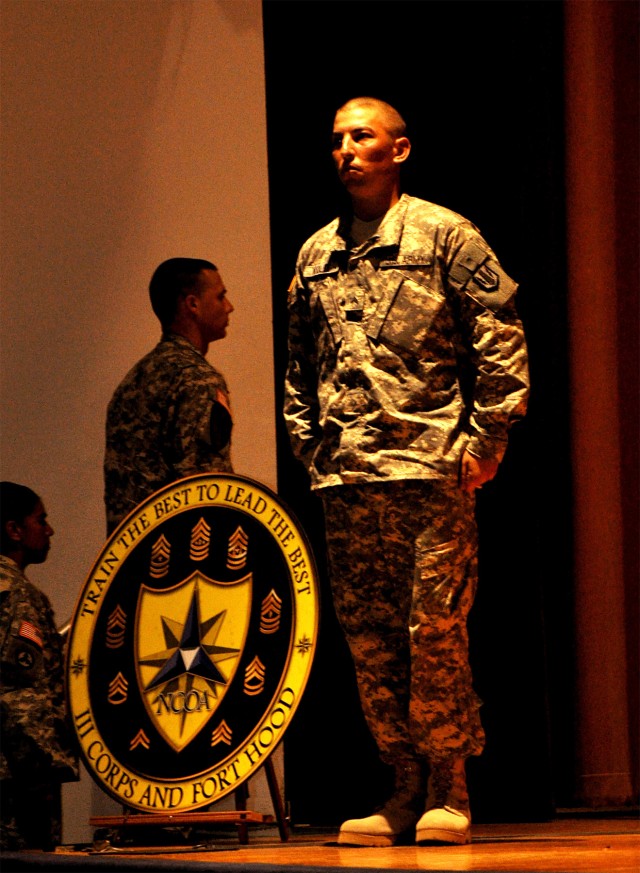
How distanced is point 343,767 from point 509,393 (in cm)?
156

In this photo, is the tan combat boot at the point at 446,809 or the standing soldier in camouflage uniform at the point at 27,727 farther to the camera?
the standing soldier in camouflage uniform at the point at 27,727

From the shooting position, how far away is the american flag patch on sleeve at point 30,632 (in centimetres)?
354

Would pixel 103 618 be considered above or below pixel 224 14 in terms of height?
below

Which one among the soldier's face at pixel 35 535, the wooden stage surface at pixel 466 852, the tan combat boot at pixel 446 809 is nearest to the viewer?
the wooden stage surface at pixel 466 852

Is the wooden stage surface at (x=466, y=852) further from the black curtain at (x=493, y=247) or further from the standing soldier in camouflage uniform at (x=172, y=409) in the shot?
the standing soldier in camouflage uniform at (x=172, y=409)

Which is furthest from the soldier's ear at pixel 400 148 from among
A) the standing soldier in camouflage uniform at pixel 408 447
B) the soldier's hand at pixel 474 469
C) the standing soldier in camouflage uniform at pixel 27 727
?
the standing soldier in camouflage uniform at pixel 27 727

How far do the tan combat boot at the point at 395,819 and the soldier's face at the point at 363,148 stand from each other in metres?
1.27

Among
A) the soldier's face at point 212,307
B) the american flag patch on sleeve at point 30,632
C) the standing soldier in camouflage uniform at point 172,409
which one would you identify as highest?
the soldier's face at point 212,307

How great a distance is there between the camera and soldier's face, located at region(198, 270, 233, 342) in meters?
4.02

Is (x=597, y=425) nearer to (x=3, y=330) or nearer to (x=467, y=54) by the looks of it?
(x=467, y=54)

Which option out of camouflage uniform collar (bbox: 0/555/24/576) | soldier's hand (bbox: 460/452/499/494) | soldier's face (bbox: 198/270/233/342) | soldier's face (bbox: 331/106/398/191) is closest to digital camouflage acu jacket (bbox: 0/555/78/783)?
camouflage uniform collar (bbox: 0/555/24/576)

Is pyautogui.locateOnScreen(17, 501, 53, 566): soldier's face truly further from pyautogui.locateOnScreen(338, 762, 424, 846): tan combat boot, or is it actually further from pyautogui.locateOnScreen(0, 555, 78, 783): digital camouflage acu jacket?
pyautogui.locateOnScreen(338, 762, 424, 846): tan combat boot

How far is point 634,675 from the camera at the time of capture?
4.54 metres

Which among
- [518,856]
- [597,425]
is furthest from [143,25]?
[518,856]
